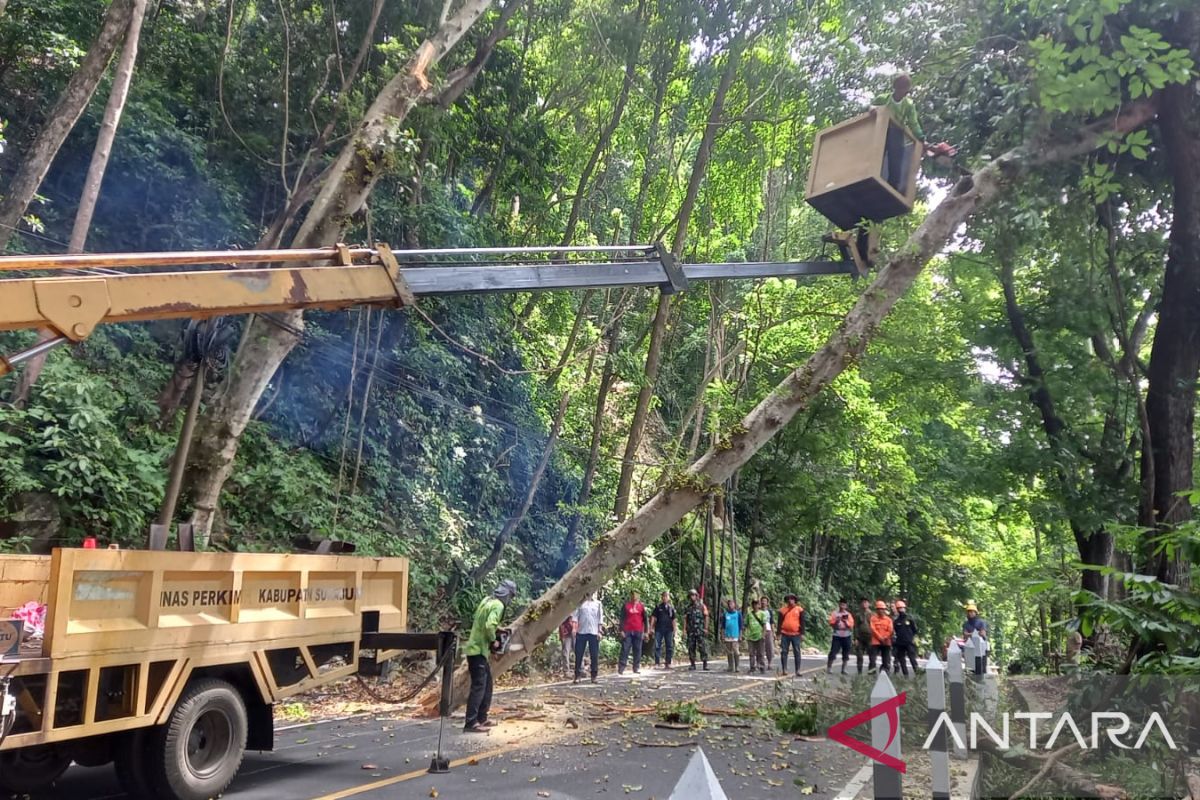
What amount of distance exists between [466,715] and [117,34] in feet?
32.1

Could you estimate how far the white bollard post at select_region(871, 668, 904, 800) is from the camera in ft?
11.3

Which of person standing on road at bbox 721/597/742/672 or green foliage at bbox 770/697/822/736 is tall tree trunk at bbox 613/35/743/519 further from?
green foliage at bbox 770/697/822/736

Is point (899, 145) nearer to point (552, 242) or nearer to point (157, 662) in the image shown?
point (157, 662)

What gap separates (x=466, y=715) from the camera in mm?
9617

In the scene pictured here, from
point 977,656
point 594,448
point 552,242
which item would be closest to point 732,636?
point 594,448

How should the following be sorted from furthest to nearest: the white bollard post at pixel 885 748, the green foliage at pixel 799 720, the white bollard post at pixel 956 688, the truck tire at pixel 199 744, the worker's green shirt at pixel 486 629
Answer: the green foliage at pixel 799 720 → the worker's green shirt at pixel 486 629 → the truck tire at pixel 199 744 → the white bollard post at pixel 956 688 → the white bollard post at pixel 885 748

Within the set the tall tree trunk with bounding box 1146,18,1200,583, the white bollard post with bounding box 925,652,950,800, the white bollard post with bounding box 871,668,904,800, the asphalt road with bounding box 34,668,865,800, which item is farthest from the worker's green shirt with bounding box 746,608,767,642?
the white bollard post with bounding box 871,668,904,800

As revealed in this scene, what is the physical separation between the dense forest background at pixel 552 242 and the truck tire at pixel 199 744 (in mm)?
3586

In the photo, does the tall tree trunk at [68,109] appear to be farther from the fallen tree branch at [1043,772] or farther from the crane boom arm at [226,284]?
the fallen tree branch at [1043,772]

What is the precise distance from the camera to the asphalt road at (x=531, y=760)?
6.70 m

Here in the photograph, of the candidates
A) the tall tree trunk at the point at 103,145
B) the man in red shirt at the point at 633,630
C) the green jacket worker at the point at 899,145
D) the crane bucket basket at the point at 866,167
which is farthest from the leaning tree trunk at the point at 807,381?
the man in red shirt at the point at 633,630

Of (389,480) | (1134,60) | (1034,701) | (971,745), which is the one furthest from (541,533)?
(1134,60)

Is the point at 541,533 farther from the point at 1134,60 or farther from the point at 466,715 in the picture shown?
the point at 1134,60

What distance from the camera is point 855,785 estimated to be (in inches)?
292
